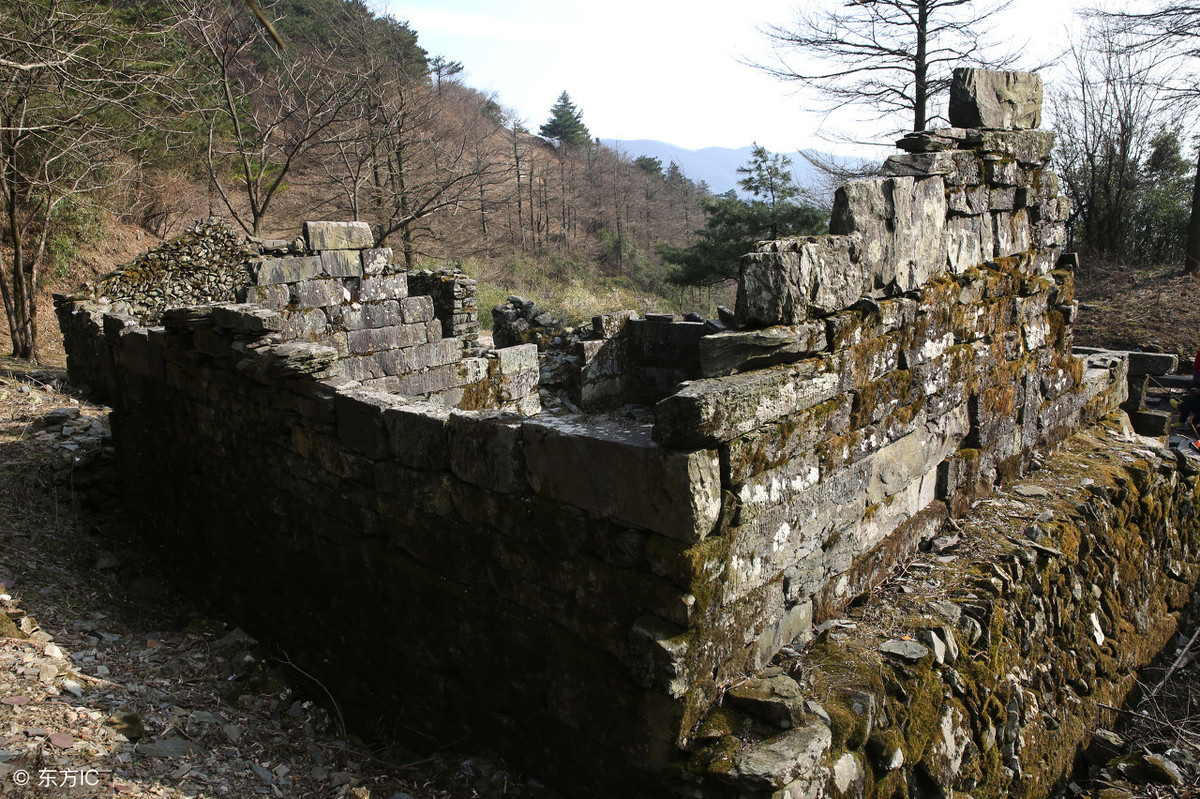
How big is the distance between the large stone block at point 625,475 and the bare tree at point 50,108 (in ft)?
26.7

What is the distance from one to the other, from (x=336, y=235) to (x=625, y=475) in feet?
19.4

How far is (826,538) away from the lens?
3.71m

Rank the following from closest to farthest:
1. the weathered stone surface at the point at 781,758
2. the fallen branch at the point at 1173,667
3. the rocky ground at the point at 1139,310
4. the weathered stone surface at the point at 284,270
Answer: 1. the weathered stone surface at the point at 781,758
2. the fallen branch at the point at 1173,667
3. the weathered stone surface at the point at 284,270
4. the rocky ground at the point at 1139,310

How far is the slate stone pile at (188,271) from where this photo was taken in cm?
1305

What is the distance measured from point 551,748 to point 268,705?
1.96 m

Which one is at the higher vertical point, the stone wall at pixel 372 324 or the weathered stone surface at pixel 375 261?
the weathered stone surface at pixel 375 261

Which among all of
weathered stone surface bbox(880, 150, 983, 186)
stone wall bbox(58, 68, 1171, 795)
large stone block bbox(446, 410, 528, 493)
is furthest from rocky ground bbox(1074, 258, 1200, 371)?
large stone block bbox(446, 410, 528, 493)

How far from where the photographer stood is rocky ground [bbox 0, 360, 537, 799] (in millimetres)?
3379

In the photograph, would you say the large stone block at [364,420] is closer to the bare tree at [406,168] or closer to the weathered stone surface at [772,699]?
the weathered stone surface at [772,699]

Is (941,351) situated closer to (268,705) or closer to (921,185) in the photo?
(921,185)

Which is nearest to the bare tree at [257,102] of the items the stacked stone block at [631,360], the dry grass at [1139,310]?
the stacked stone block at [631,360]

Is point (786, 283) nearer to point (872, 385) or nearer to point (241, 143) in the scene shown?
point (872, 385)

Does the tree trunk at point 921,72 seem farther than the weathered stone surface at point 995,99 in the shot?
Yes

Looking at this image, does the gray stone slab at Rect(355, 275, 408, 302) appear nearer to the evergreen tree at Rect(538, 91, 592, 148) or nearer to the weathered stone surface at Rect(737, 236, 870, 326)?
the weathered stone surface at Rect(737, 236, 870, 326)
